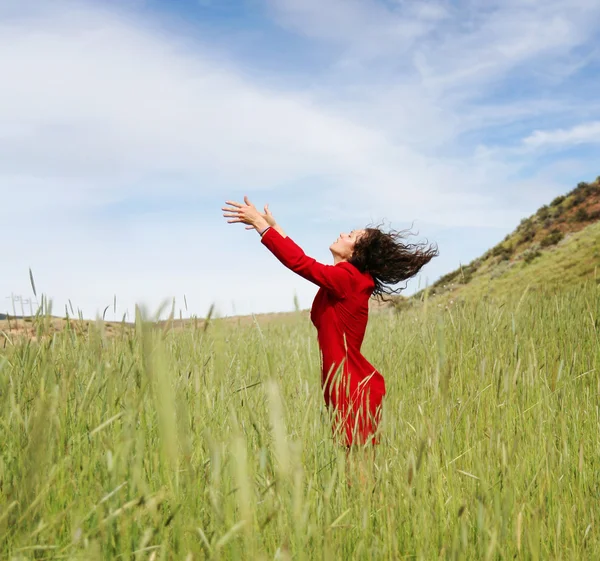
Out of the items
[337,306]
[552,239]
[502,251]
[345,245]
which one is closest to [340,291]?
[337,306]

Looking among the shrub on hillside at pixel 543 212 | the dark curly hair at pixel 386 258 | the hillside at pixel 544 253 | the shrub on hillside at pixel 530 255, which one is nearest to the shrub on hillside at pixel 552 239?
the hillside at pixel 544 253

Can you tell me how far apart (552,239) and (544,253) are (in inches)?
120

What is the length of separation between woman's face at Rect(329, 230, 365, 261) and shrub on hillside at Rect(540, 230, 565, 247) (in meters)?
25.0

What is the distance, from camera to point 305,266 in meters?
3.75

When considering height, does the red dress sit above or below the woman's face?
below

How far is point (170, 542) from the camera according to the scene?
158cm

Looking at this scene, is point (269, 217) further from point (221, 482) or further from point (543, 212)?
point (543, 212)

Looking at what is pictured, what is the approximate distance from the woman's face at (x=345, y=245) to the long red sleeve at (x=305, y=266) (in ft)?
1.69

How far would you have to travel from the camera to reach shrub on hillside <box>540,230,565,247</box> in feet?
88.8

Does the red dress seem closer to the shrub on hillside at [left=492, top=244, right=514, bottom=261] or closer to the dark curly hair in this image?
the dark curly hair

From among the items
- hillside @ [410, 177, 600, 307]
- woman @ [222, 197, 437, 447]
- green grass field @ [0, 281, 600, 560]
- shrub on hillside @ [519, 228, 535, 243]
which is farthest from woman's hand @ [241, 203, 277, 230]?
shrub on hillside @ [519, 228, 535, 243]

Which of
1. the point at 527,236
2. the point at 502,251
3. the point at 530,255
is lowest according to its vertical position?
the point at 530,255

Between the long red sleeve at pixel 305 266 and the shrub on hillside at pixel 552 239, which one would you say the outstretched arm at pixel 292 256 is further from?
the shrub on hillside at pixel 552 239

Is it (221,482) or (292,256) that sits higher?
(292,256)
